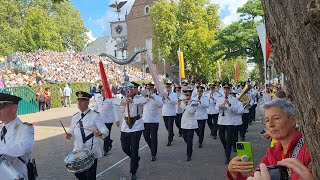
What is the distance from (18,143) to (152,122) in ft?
19.8

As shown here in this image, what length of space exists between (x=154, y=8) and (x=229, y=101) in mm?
43924

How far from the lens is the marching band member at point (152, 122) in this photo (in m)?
9.97

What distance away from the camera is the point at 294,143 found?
2.64m

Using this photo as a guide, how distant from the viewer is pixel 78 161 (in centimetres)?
555

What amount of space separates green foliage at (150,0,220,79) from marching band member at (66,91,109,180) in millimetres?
44050

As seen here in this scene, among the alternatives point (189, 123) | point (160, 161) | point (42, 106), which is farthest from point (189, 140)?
point (42, 106)

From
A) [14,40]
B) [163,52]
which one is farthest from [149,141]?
[14,40]

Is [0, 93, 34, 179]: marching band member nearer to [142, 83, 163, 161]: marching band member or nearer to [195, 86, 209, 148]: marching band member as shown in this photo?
[142, 83, 163, 161]: marching band member

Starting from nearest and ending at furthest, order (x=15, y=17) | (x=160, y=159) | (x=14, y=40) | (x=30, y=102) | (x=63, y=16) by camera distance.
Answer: (x=160, y=159), (x=30, y=102), (x=14, y=40), (x=15, y=17), (x=63, y=16)

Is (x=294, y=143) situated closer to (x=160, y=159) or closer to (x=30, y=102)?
(x=160, y=159)

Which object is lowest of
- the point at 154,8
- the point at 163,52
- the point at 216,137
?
the point at 216,137

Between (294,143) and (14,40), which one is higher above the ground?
(14,40)

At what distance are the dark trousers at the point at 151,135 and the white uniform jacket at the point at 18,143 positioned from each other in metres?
5.29

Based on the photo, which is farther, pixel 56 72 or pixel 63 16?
pixel 63 16
